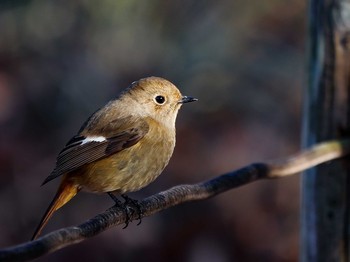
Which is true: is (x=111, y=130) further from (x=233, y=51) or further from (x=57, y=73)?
(x=233, y=51)

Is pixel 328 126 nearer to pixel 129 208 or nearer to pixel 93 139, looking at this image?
pixel 129 208

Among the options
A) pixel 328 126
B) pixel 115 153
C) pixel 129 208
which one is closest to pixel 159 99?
pixel 115 153

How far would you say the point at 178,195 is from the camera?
2.52m

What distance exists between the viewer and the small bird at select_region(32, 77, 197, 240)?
10.8 feet

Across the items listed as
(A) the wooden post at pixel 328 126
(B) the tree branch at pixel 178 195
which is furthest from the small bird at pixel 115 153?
(A) the wooden post at pixel 328 126

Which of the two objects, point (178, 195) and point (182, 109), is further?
point (182, 109)

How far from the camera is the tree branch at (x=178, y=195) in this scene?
75.5 inches

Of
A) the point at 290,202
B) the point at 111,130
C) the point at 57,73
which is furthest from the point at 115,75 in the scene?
Answer: the point at 111,130

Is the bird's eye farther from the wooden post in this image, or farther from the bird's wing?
the wooden post

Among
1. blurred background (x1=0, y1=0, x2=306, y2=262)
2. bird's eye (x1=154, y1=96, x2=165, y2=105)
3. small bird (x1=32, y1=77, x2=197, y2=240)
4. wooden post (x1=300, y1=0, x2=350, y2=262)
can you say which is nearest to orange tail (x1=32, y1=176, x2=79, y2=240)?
small bird (x1=32, y1=77, x2=197, y2=240)

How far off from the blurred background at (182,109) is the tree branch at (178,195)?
9.24 ft

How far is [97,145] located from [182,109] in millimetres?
3237

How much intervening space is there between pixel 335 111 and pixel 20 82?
3.86 meters

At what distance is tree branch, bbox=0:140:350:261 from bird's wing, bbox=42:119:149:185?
Result: 13.7 inches
